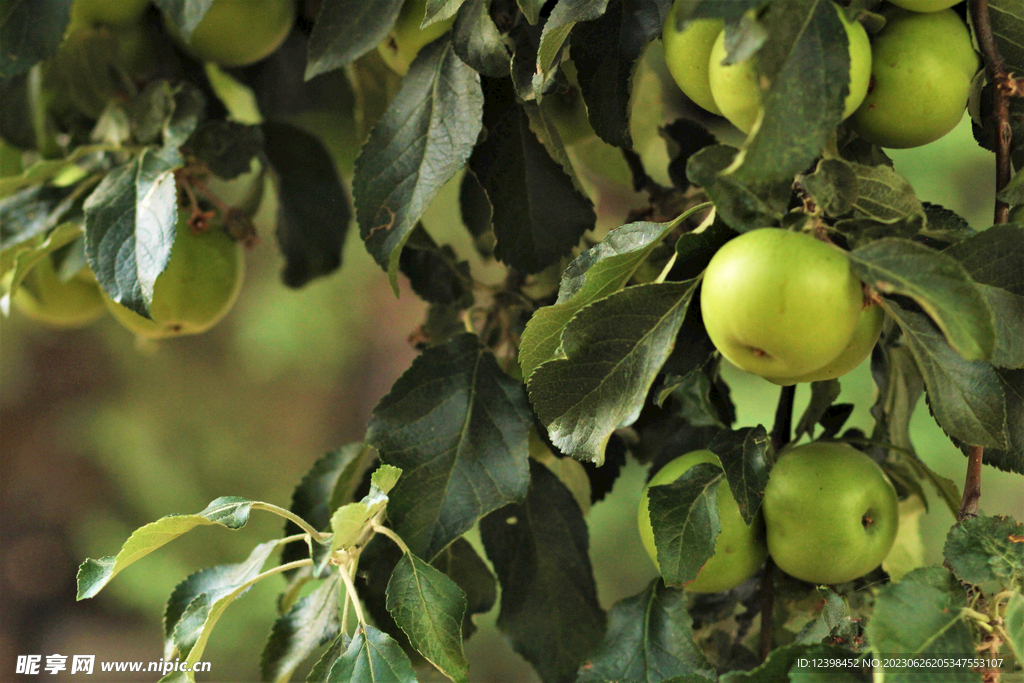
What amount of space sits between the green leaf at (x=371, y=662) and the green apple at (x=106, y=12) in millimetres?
521

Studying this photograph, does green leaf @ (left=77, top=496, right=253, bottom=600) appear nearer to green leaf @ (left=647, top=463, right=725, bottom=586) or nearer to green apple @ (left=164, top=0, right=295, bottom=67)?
green leaf @ (left=647, top=463, right=725, bottom=586)

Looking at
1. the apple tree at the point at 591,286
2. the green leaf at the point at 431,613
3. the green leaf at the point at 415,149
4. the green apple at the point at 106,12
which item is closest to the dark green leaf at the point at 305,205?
the apple tree at the point at 591,286

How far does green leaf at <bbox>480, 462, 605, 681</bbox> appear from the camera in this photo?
51 cm

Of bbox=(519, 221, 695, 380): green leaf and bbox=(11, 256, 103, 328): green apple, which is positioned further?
bbox=(11, 256, 103, 328): green apple

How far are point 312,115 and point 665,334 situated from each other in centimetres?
50

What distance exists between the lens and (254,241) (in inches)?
26.5

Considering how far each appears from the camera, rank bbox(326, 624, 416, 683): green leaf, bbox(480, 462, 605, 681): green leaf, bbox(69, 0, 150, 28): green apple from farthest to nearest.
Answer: bbox(69, 0, 150, 28): green apple
bbox(480, 462, 605, 681): green leaf
bbox(326, 624, 416, 683): green leaf

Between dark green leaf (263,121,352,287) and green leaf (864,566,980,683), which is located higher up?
dark green leaf (263,121,352,287)

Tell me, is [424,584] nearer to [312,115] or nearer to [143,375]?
[312,115]

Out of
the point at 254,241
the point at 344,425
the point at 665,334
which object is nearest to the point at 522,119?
the point at 665,334

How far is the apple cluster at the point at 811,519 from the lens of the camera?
42 centimetres

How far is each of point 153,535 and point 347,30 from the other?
0.30 m

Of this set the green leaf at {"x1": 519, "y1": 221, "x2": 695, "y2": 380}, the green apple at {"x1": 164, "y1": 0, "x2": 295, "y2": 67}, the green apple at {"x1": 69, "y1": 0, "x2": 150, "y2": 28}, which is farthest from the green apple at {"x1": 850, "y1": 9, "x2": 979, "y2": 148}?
the green apple at {"x1": 69, "y1": 0, "x2": 150, "y2": 28}

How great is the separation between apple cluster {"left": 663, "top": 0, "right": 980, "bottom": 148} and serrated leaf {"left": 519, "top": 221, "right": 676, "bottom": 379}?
0.06 meters
